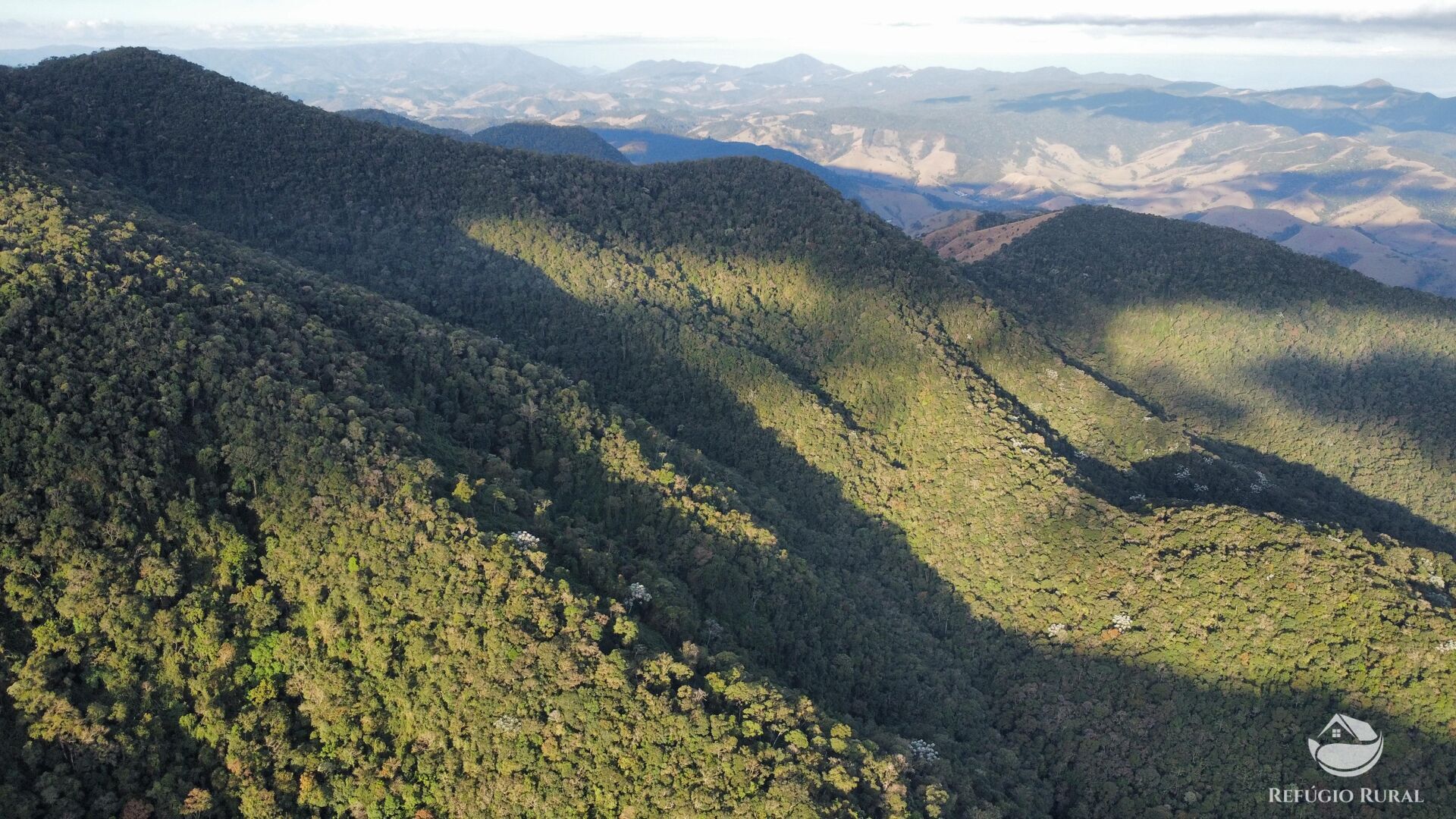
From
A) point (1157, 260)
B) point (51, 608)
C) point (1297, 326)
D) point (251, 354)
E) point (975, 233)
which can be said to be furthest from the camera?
point (975, 233)

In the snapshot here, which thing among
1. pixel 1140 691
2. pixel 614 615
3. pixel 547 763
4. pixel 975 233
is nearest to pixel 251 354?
pixel 614 615

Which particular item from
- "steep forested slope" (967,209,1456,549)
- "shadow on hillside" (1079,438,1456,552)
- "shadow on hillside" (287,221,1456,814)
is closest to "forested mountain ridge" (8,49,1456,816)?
"shadow on hillside" (287,221,1456,814)

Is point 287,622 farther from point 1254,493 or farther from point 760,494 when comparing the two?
point 1254,493

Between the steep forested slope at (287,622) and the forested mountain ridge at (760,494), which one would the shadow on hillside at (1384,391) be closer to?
the forested mountain ridge at (760,494)

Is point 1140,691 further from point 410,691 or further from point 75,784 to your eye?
point 75,784

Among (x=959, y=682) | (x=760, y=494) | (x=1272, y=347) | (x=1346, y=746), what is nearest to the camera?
(x=1346, y=746)

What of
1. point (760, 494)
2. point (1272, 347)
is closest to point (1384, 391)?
point (1272, 347)

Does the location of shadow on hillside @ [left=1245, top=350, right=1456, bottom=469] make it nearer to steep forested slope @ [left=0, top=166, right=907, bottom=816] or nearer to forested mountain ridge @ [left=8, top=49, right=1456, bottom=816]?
forested mountain ridge @ [left=8, top=49, right=1456, bottom=816]
